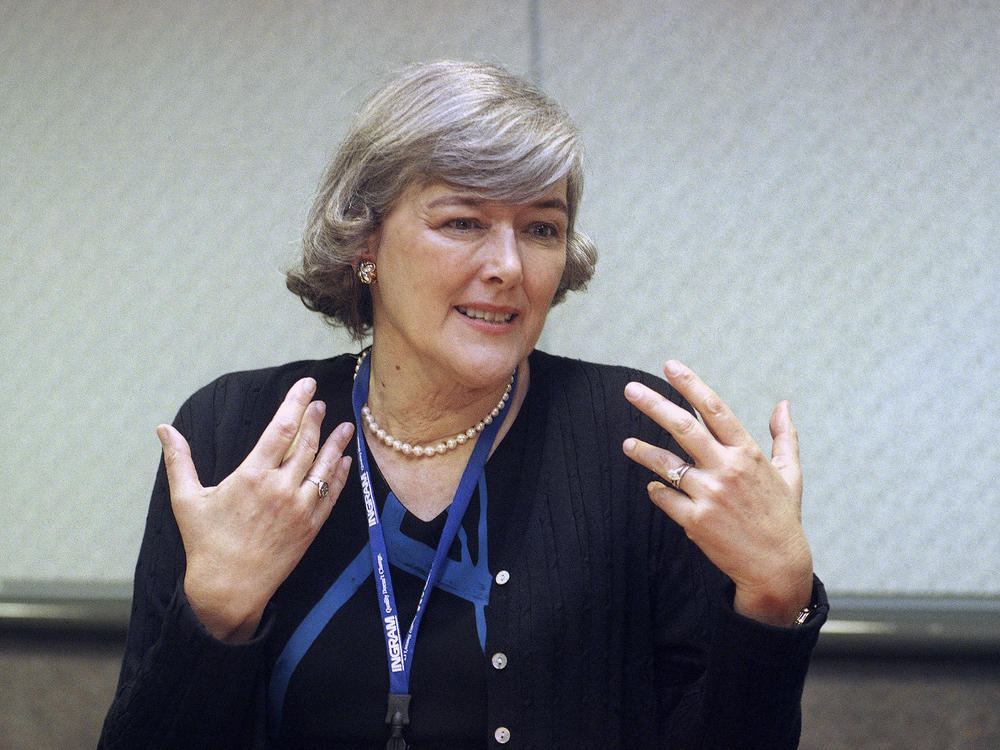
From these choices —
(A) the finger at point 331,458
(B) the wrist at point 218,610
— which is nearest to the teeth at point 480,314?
(A) the finger at point 331,458

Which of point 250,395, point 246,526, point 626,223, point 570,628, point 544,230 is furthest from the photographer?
point 626,223

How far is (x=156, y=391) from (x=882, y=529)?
5.33 ft

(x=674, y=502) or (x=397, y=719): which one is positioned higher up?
(x=674, y=502)

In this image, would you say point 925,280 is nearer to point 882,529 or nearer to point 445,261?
point 882,529

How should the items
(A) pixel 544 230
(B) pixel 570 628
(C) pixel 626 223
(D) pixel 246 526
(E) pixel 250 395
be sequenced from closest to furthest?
(D) pixel 246 526 → (B) pixel 570 628 → (A) pixel 544 230 → (E) pixel 250 395 → (C) pixel 626 223

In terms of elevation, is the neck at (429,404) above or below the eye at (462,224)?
below

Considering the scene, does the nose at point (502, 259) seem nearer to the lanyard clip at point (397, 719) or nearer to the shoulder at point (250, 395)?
the shoulder at point (250, 395)

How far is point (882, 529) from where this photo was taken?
1959 millimetres

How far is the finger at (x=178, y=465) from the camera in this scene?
1.21 meters

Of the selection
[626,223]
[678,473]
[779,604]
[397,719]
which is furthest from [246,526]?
[626,223]

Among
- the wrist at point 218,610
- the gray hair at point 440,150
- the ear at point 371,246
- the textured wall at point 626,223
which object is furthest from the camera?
the textured wall at point 626,223

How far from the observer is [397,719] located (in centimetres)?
124

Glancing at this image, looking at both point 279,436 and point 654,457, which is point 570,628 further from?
point 279,436

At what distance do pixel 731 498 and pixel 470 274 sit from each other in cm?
50
